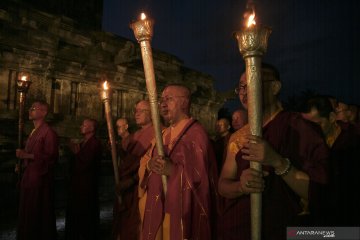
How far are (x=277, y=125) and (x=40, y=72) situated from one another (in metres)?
11.0

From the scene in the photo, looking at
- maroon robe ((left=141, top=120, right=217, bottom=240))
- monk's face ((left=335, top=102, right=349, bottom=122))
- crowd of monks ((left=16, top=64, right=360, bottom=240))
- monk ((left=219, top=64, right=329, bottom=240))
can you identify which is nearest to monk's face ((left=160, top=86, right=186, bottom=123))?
crowd of monks ((left=16, top=64, right=360, bottom=240))

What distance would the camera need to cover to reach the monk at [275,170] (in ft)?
5.67

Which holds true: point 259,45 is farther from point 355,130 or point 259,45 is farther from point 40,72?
point 40,72

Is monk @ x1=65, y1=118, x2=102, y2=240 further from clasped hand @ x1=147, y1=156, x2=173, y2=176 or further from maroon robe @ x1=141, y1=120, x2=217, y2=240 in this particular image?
clasped hand @ x1=147, y1=156, x2=173, y2=176

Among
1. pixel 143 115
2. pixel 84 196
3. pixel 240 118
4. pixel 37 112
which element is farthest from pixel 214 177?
pixel 84 196

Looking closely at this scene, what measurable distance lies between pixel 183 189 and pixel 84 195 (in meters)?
3.68

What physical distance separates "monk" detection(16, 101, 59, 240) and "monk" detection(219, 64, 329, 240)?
145 inches

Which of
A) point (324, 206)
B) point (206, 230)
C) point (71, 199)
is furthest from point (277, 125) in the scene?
point (71, 199)

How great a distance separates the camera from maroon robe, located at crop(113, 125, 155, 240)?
13.3 ft

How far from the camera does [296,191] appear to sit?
1899 millimetres

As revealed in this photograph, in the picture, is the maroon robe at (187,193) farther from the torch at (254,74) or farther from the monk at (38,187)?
the monk at (38,187)

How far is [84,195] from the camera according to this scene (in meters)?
6.07

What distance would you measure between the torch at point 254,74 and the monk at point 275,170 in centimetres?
8

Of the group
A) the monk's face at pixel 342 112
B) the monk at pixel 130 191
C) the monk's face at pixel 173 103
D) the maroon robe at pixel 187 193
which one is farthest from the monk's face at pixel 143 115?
the monk's face at pixel 342 112
